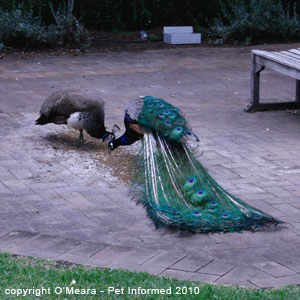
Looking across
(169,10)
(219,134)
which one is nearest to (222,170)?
(219,134)

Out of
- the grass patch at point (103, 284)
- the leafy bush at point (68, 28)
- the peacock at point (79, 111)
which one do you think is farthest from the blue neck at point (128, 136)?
the leafy bush at point (68, 28)

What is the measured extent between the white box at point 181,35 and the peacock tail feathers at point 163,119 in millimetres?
8184

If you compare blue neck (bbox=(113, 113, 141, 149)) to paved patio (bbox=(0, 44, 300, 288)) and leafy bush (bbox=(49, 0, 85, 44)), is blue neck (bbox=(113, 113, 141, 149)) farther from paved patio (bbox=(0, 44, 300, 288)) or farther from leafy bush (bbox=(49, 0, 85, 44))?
leafy bush (bbox=(49, 0, 85, 44))

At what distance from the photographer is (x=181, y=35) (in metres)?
14.7

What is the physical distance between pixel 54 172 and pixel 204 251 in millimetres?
2362

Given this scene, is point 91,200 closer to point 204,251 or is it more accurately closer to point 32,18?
point 204,251

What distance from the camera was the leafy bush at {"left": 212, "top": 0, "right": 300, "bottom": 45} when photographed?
14.8 meters

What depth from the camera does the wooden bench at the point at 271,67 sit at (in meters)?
8.72

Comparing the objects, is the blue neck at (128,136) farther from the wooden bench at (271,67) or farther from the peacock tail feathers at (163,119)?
the wooden bench at (271,67)

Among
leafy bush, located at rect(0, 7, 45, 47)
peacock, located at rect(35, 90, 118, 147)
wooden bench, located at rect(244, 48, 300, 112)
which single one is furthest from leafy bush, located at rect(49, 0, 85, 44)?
peacock, located at rect(35, 90, 118, 147)

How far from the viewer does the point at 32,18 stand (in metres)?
14.4

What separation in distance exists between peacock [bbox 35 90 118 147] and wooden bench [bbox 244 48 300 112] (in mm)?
2711

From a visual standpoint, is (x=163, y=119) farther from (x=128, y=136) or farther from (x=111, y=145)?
(x=111, y=145)

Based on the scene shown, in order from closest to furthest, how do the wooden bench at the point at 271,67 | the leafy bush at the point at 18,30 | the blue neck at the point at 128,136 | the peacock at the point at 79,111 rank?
1. the blue neck at the point at 128,136
2. the peacock at the point at 79,111
3. the wooden bench at the point at 271,67
4. the leafy bush at the point at 18,30
